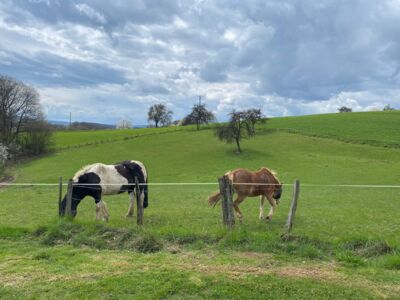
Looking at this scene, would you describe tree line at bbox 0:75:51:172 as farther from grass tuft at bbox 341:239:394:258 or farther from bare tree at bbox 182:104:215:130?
grass tuft at bbox 341:239:394:258

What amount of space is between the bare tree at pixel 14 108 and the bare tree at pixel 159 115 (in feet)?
158

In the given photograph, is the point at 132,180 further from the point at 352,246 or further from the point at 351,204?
the point at 351,204

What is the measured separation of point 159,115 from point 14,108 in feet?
171

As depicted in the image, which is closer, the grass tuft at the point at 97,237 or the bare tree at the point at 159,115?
the grass tuft at the point at 97,237

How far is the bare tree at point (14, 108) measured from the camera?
164ft

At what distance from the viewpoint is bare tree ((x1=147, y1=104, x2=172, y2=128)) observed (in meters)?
102

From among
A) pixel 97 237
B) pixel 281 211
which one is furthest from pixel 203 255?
pixel 281 211

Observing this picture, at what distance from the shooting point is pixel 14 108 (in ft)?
171

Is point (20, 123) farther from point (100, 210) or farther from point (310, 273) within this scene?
point (310, 273)

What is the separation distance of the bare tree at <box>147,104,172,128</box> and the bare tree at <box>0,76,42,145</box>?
48.3 metres

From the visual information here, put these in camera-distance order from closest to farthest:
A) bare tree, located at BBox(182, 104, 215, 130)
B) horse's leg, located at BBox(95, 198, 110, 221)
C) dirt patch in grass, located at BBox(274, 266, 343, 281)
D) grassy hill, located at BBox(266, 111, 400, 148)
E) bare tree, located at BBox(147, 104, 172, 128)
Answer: dirt patch in grass, located at BBox(274, 266, 343, 281) → horse's leg, located at BBox(95, 198, 110, 221) → grassy hill, located at BBox(266, 111, 400, 148) → bare tree, located at BBox(182, 104, 215, 130) → bare tree, located at BBox(147, 104, 172, 128)

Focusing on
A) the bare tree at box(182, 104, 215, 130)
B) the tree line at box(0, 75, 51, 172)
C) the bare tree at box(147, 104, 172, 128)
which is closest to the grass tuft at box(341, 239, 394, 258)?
the tree line at box(0, 75, 51, 172)

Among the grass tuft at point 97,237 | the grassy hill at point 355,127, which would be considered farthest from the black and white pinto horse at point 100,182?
the grassy hill at point 355,127

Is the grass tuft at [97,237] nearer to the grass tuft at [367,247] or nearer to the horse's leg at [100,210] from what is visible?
the horse's leg at [100,210]
